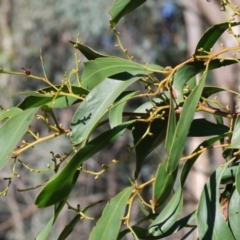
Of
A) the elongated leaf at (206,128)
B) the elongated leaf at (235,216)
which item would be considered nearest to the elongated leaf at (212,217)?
the elongated leaf at (235,216)

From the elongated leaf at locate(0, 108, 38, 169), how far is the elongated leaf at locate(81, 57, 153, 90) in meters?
0.14

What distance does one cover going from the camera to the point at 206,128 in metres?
1.11

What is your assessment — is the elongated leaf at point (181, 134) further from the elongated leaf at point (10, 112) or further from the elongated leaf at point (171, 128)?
the elongated leaf at point (10, 112)

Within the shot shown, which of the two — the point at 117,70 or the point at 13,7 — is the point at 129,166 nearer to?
the point at 13,7

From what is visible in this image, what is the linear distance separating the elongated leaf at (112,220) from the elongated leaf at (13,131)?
0.68ft

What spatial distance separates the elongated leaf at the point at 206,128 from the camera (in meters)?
1.10

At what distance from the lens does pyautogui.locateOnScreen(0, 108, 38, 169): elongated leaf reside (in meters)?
0.89

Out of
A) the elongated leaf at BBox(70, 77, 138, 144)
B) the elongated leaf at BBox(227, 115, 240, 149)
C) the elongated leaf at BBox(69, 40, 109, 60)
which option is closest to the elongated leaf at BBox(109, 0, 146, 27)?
the elongated leaf at BBox(69, 40, 109, 60)

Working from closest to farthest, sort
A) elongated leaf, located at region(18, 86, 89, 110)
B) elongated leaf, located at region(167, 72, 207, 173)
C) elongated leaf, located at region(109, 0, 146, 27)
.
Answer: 1. elongated leaf, located at region(167, 72, 207, 173)
2. elongated leaf, located at region(18, 86, 89, 110)
3. elongated leaf, located at region(109, 0, 146, 27)

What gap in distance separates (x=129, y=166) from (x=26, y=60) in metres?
1.76

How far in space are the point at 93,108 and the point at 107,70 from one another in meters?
0.10

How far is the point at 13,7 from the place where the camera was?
7.79m

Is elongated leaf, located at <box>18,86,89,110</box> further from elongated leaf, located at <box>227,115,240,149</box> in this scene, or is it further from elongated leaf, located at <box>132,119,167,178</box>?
elongated leaf, located at <box>227,115,240,149</box>

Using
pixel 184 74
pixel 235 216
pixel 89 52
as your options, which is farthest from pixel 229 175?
pixel 89 52
